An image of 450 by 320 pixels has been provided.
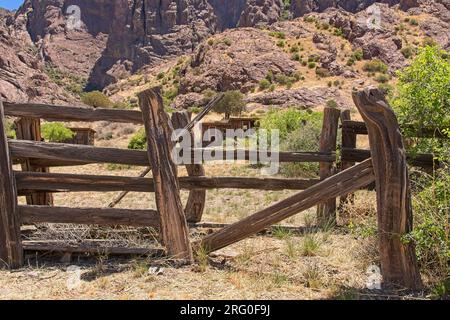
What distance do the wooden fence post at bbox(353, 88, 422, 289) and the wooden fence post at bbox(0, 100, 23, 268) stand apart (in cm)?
350

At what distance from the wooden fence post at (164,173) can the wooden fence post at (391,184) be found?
1.90 m

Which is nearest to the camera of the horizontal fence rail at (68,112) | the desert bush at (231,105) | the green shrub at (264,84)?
the horizontal fence rail at (68,112)

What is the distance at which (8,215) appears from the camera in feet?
14.9

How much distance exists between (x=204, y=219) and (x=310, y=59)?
45.0 meters

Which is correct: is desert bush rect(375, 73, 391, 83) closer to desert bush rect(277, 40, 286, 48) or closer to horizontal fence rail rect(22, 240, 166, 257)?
desert bush rect(277, 40, 286, 48)

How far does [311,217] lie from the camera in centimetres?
715

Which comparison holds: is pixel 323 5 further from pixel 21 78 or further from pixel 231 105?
pixel 21 78

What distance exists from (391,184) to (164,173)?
7.08 feet

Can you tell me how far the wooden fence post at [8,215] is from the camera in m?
4.51

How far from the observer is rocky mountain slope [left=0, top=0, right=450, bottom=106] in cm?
4772

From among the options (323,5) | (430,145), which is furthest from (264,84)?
(323,5)

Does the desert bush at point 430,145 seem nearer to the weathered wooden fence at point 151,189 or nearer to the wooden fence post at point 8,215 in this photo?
the weathered wooden fence at point 151,189

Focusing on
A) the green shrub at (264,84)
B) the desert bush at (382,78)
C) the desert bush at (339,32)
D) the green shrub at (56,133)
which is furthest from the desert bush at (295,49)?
the green shrub at (56,133)
